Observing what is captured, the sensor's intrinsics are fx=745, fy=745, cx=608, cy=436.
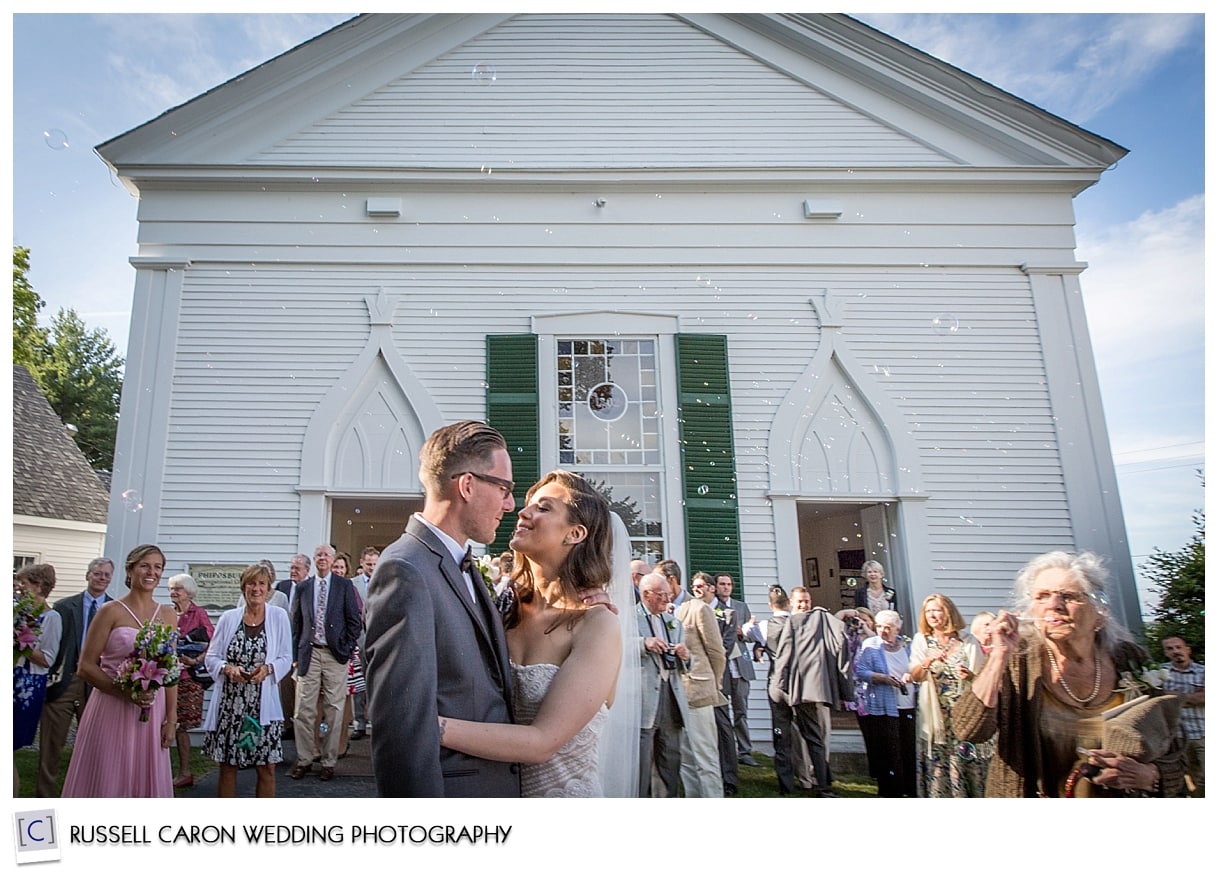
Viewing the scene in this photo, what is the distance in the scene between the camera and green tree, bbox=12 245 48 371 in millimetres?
4297

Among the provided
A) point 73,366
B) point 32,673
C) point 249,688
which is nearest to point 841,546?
point 249,688

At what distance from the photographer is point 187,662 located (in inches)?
166

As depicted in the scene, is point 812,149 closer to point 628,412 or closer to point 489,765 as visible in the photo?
point 628,412

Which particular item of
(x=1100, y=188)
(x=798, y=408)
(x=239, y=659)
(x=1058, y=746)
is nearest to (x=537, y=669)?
(x=1058, y=746)

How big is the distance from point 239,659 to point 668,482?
10.4 feet

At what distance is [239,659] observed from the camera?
3.60 meters

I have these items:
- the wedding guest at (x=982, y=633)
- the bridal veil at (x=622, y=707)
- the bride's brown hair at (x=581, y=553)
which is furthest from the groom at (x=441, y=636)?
the wedding guest at (x=982, y=633)

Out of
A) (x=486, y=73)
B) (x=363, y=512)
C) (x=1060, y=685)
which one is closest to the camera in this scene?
(x=1060, y=685)

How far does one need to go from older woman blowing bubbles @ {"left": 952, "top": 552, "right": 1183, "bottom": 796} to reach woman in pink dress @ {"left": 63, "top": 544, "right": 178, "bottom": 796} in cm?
336

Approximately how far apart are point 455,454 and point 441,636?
1.42ft

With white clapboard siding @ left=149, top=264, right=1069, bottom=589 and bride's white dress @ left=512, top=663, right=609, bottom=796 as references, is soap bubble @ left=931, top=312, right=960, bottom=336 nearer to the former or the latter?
white clapboard siding @ left=149, top=264, right=1069, bottom=589

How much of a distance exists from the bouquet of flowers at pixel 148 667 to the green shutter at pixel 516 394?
269 cm

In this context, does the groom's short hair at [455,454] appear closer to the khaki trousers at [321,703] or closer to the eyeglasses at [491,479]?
the eyeglasses at [491,479]

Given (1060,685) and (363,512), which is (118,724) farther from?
(1060,685)
